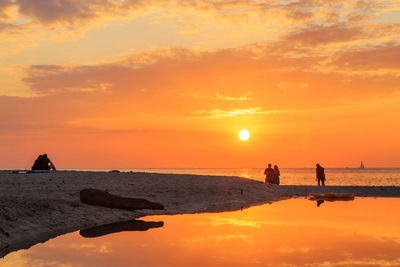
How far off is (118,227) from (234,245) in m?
6.23

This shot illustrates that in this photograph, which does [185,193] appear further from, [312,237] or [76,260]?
[76,260]

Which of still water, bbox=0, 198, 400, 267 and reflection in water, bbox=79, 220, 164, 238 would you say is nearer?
still water, bbox=0, 198, 400, 267

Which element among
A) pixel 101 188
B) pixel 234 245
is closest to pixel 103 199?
pixel 101 188

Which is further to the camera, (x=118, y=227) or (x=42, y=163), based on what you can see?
(x=42, y=163)

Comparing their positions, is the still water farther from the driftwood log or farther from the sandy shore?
the driftwood log

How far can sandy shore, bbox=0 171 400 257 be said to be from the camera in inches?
688

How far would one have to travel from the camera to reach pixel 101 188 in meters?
30.8

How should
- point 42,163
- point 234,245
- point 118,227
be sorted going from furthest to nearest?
point 42,163
point 118,227
point 234,245

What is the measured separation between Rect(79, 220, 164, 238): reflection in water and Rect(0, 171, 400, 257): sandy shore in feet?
2.28

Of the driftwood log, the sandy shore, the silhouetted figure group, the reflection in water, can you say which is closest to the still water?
the reflection in water

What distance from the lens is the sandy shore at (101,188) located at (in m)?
17.5

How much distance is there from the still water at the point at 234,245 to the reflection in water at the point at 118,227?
8cm

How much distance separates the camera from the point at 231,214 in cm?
2353

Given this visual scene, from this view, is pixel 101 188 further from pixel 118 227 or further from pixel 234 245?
pixel 234 245
